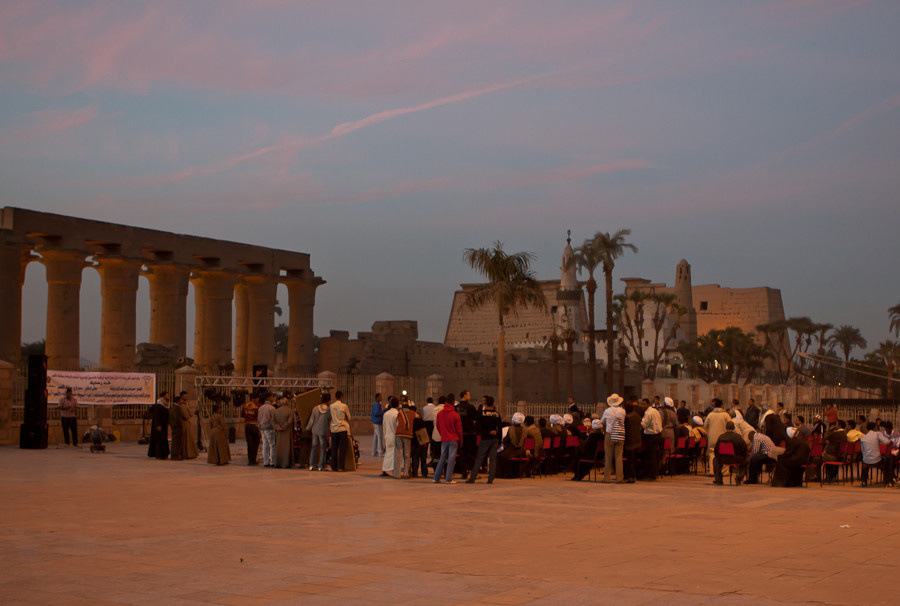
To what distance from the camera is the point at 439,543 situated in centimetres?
1061

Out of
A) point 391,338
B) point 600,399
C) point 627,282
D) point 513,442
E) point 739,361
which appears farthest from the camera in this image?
point 627,282

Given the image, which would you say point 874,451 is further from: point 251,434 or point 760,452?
point 251,434

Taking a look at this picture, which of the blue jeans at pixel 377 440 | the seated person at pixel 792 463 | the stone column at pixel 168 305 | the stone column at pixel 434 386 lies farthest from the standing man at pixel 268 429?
the stone column at pixel 168 305

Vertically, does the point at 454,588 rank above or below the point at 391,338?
below

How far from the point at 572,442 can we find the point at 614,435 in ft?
6.89

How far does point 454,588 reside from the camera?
8117mm

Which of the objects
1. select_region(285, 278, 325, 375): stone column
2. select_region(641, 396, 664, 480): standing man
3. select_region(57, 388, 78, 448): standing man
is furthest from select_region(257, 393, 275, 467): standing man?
select_region(285, 278, 325, 375): stone column

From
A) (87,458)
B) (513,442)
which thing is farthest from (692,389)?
(87,458)

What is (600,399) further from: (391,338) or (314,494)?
(314,494)

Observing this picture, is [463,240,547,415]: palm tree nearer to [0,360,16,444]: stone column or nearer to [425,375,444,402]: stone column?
[425,375,444,402]: stone column

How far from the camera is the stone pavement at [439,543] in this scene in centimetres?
797

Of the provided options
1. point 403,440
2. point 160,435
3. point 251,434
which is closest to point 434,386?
point 160,435

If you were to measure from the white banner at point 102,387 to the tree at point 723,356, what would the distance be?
2457 inches

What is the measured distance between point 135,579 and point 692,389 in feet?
103
